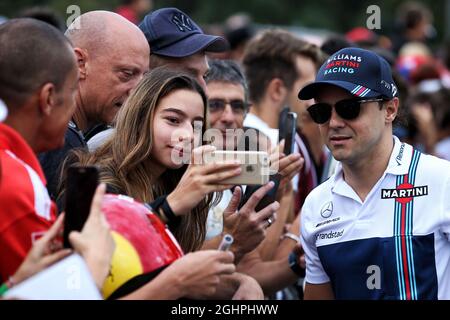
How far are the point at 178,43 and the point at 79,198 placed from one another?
8.06ft

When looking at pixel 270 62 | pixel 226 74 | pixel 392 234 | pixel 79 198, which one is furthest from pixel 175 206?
pixel 270 62

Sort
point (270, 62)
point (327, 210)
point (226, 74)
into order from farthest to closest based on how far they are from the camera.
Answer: point (270, 62) < point (226, 74) < point (327, 210)

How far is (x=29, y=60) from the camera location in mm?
3381

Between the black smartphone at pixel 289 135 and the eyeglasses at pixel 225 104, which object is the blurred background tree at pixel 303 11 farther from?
the black smartphone at pixel 289 135

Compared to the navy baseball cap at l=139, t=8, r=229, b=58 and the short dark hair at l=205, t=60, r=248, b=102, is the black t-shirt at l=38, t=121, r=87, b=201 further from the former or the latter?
the short dark hair at l=205, t=60, r=248, b=102

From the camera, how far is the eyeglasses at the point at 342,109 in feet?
15.1

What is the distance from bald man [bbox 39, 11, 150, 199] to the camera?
16.6ft

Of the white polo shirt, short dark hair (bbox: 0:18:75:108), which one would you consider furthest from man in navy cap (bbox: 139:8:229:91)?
short dark hair (bbox: 0:18:75:108)

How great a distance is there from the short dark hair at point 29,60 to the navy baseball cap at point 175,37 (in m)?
1.97

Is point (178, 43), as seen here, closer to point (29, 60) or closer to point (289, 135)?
point (289, 135)

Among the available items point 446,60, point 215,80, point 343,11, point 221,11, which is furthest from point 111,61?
point 343,11

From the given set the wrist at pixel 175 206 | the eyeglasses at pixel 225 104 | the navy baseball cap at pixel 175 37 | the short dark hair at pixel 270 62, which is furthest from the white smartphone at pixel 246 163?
the short dark hair at pixel 270 62

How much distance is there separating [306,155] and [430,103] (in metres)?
4.03

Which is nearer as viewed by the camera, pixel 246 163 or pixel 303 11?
pixel 246 163
